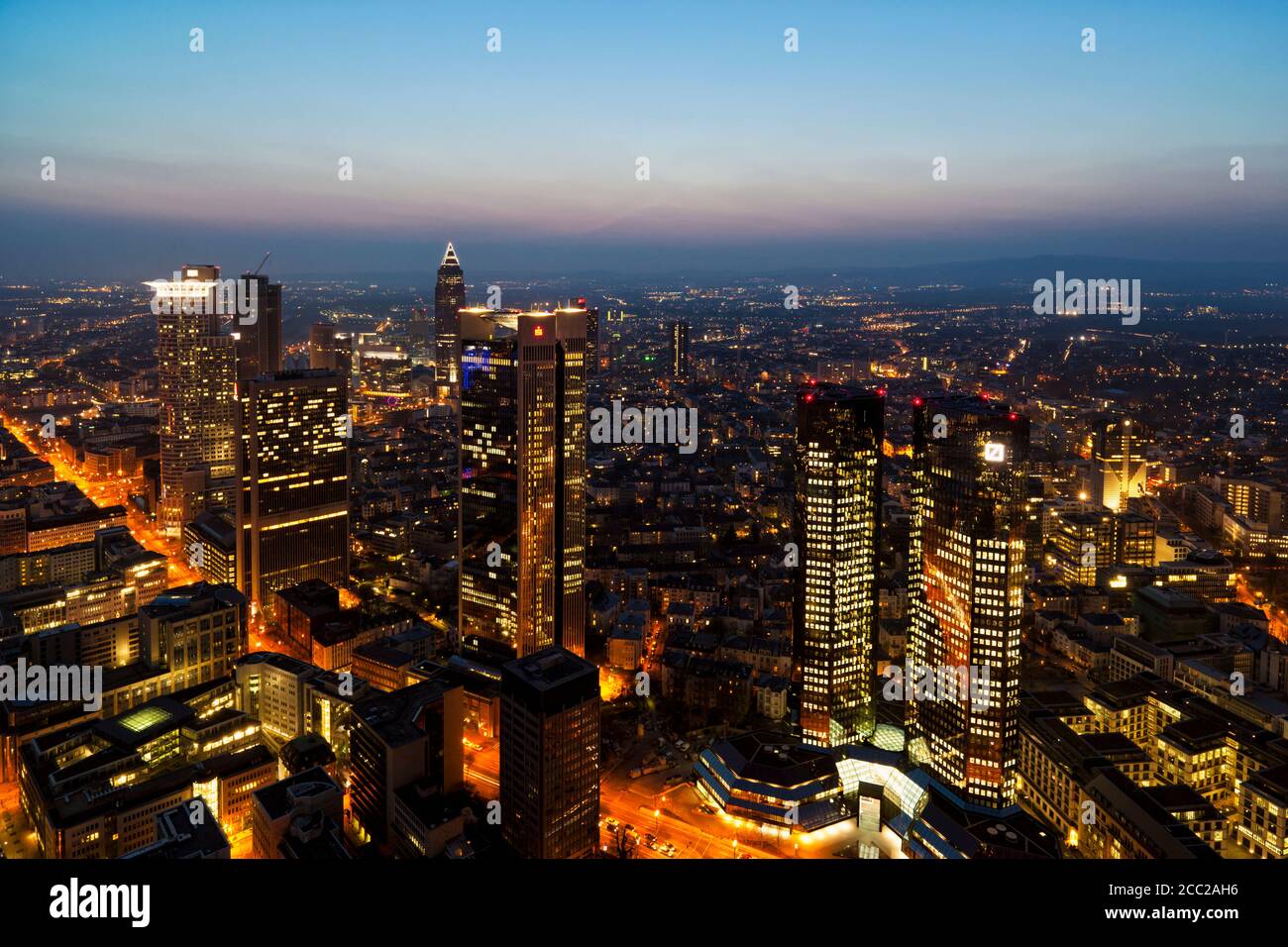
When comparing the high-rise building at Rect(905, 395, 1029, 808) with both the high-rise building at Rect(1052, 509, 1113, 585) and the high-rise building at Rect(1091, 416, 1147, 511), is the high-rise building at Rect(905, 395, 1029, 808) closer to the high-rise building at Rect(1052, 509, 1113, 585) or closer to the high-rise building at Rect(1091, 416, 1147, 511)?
the high-rise building at Rect(1052, 509, 1113, 585)

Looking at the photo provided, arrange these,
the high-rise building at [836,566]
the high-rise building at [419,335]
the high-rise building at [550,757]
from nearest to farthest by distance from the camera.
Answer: the high-rise building at [550,757] → the high-rise building at [836,566] → the high-rise building at [419,335]

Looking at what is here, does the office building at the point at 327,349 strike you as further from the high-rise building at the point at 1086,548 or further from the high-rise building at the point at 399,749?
the high-rise building at the point at 1086,548

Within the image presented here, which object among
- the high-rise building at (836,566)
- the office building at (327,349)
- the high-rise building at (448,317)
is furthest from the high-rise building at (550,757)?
the high-rise building at (448,317)

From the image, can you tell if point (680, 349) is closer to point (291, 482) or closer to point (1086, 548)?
point (1086, 548)
